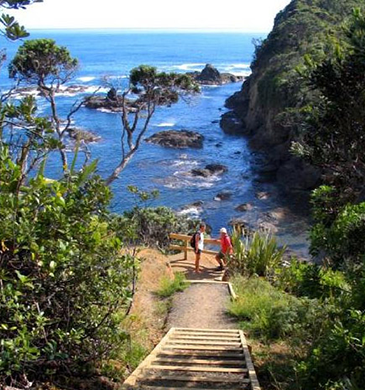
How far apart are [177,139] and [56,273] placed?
137ft

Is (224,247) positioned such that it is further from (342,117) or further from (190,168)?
(190,168)

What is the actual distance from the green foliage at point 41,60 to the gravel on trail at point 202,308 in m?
9.03

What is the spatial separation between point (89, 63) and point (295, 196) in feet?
248

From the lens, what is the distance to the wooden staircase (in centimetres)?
554

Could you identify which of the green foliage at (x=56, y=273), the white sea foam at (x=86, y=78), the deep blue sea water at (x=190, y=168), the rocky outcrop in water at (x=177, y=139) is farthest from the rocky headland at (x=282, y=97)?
the green foliage at (x=56, y=273)

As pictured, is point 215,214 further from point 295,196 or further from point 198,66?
point 198,66

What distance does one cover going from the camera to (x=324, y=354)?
435 centimetres

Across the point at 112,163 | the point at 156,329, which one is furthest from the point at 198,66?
the point at 156,329

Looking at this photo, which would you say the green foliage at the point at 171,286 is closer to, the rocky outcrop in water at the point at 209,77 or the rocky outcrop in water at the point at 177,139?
the rocky outcrop in water at the point at 177,139

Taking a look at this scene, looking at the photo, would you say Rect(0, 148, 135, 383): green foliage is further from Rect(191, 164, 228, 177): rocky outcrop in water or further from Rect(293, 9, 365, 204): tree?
Rect(191, 164, 228, 177): rocky outcrop in water

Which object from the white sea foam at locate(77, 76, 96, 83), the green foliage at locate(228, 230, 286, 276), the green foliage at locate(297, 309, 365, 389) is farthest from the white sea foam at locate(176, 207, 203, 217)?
the white sea foam at locate(77, 76, 96, 83)

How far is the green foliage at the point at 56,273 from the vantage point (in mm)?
3414

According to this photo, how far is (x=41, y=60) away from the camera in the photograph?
17.2 m

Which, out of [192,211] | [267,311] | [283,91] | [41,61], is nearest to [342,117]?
[267,311]
